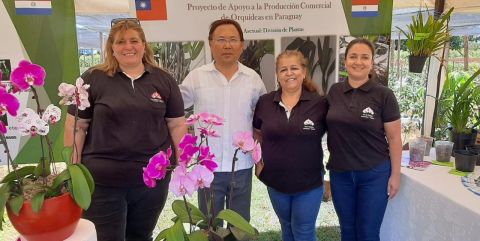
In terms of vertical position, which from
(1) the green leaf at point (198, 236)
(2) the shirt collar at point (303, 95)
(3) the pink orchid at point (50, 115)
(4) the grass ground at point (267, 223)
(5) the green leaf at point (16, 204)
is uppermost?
(3) the pink orchid at point (50, 115)

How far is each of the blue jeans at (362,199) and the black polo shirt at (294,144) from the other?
0.15m

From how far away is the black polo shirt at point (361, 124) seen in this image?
1777mm

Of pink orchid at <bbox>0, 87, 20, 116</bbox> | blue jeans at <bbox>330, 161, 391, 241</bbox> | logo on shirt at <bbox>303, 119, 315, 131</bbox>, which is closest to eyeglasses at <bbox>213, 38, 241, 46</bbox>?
logo on shirt at <bbox>303, 119, 315, 131</bbox>

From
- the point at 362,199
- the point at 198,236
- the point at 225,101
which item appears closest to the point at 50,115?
the point at 198,236

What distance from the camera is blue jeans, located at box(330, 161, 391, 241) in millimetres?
1844

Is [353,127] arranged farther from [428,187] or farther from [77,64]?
[77,64]

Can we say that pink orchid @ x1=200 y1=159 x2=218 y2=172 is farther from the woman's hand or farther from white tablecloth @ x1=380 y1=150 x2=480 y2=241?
the woman's hand

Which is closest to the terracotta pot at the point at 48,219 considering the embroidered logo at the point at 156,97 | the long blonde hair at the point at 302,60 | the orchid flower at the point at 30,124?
the orchid flower at the point at 30,124

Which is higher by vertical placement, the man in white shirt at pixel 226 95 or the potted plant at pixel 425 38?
the potted plant at pixel 425 38

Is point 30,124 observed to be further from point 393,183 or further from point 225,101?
point 393,183

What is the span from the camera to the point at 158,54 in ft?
7.98

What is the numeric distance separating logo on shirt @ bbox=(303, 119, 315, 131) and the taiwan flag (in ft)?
3.95

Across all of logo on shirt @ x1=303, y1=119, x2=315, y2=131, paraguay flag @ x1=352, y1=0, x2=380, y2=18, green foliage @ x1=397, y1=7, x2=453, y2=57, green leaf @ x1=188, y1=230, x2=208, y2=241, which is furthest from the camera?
paraguay flag @ x1=352, y1=0, x2=380, y2=18

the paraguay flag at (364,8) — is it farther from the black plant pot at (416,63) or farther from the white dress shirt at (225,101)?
the white dress shirt at (225,101)
